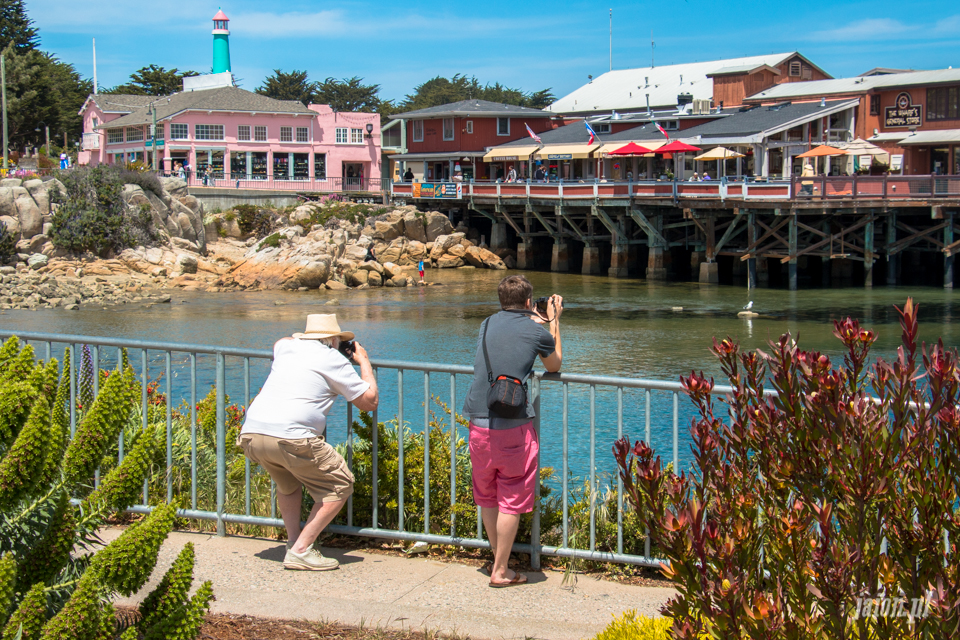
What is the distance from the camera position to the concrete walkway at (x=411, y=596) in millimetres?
4836

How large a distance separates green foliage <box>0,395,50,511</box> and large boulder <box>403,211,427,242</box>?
4651 cm

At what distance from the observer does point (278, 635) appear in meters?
4.65

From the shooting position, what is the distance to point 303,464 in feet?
17.7

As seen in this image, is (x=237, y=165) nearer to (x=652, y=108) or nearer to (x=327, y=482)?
(x=652, y=108)

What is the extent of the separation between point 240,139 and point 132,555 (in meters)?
62.1

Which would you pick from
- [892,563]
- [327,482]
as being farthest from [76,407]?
[892,563]

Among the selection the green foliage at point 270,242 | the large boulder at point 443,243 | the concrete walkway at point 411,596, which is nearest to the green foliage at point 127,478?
the concrete walkway at point 411,596

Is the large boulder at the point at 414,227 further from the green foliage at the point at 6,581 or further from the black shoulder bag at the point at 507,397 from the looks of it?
the green foliage at the point at 6,581

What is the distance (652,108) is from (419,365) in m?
57.9

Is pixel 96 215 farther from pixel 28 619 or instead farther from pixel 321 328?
pixel 28 619

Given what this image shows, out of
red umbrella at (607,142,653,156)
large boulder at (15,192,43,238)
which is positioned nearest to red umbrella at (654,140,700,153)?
red umbrella at (607,142,653,156)

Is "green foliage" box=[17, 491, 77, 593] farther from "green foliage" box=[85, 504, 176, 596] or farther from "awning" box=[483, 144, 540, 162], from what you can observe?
"awning" box=[483, 144, 540, 162]

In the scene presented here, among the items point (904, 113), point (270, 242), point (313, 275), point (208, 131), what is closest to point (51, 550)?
point (313, 275)

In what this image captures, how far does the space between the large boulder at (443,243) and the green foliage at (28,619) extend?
45.5 m
